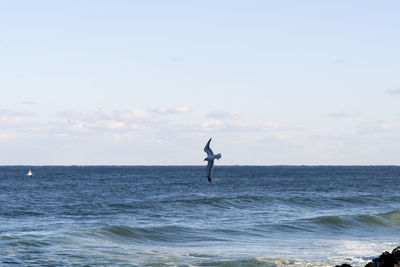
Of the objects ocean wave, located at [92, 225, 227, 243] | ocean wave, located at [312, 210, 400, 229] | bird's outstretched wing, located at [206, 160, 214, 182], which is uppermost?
bird's outstretched wing, located at [206, 160, 214, 182]

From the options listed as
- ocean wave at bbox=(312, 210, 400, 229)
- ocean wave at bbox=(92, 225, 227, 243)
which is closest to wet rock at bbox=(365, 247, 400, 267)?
ocean wave at bbox=(92, 225, 227, 243)

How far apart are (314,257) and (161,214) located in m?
21.3

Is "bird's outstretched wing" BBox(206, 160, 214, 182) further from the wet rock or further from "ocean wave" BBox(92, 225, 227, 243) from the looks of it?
"ocean wave" BBox(92, 225, 227, 243)

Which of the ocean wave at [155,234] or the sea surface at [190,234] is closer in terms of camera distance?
the sea surface at [190,234]

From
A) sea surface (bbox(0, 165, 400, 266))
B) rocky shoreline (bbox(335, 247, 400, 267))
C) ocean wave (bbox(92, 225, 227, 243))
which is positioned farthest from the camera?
ocean wave (bbox(92, 225, 227, 243))

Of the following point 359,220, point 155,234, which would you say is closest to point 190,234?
point 155,234

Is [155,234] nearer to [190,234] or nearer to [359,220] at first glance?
[190,234]

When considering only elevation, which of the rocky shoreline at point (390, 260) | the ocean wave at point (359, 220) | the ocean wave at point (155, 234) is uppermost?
the rocky shoreline at point (390, 260)

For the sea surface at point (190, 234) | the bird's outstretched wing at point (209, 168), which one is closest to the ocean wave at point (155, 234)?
the sea surface at point (190, 234)

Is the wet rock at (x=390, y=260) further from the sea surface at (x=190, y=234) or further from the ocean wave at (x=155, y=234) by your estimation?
the ocean wave at (x=155, y=234)

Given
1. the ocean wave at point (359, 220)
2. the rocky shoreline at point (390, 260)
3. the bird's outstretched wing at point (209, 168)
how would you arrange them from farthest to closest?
1. the ocean wave at point (359, 220)
2. the bird's outstretched wing at point (209, 168)
3. the rocky shoreline at point (390, 260)

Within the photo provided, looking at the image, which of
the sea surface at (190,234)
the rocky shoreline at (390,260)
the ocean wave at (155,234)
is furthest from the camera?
the ocean wave at (155,234)

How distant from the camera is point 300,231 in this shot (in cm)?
3703

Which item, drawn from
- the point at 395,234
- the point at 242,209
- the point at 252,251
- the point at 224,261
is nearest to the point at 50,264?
the point at 224,261
